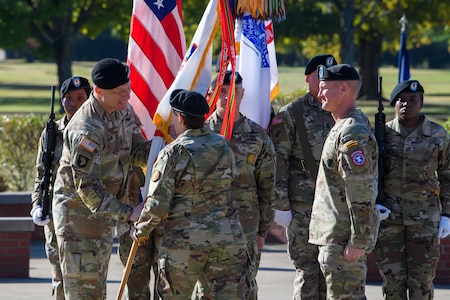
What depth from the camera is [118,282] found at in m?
10.3

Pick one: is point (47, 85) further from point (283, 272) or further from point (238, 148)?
point (238, 148)

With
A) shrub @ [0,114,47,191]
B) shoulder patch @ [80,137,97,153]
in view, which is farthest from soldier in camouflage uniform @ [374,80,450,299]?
shrub @ [0,114,47,191]

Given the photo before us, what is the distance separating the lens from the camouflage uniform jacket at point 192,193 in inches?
245

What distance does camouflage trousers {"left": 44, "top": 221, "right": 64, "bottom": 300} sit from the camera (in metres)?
8.08

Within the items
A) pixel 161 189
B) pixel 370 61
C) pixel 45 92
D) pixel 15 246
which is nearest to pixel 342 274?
pixel 161 189

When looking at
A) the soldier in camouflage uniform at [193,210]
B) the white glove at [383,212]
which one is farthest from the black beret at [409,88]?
the soldier in camouflage uniform at [193,210]

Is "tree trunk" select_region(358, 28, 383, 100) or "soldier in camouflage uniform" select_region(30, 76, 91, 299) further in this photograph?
"tree trunk" select_region(358, 28, 383, 100)

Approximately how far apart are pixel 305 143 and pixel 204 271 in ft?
6.39

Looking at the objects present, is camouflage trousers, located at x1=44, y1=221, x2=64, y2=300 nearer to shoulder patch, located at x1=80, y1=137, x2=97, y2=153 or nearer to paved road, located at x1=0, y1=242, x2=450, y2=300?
paved road, located at x1=0, y1=242, x2=450, y2=300

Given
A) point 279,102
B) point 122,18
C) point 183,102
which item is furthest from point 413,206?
point 122,18

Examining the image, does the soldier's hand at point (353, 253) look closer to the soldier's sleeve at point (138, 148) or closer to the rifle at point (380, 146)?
the rifle at point (380, 146)

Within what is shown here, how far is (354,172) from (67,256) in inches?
82.2

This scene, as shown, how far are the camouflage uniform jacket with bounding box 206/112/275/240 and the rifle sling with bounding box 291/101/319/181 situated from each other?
52 centimetres

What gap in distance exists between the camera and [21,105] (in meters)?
36.2
